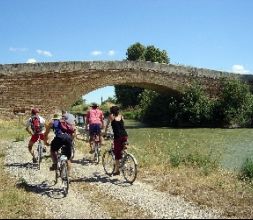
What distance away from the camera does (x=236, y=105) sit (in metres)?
30.9

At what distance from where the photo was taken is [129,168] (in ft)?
33.8

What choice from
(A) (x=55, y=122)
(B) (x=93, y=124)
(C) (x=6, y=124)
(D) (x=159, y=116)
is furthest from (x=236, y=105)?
(A) (x=55, y=122)

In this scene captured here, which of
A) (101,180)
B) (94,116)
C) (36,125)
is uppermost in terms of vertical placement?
(94,116)

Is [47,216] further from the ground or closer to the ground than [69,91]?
closer to the ground

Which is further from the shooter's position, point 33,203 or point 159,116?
point 159,116

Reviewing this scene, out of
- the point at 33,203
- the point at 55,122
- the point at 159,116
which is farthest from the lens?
the point at 159,116

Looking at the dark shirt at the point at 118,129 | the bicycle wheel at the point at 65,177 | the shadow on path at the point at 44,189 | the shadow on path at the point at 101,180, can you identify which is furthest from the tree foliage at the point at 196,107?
the bicycle wheel at the point at 65,177

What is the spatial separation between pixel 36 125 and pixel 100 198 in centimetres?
413

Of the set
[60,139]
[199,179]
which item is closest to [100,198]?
[60,139]

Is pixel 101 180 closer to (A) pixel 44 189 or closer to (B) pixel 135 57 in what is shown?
(A) pixel 44 189

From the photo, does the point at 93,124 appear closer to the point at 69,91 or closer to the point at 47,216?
the point at 47,216

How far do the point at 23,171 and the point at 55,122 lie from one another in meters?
2.63

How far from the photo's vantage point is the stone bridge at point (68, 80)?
82.6 feet

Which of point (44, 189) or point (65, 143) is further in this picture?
point (44, 189)
